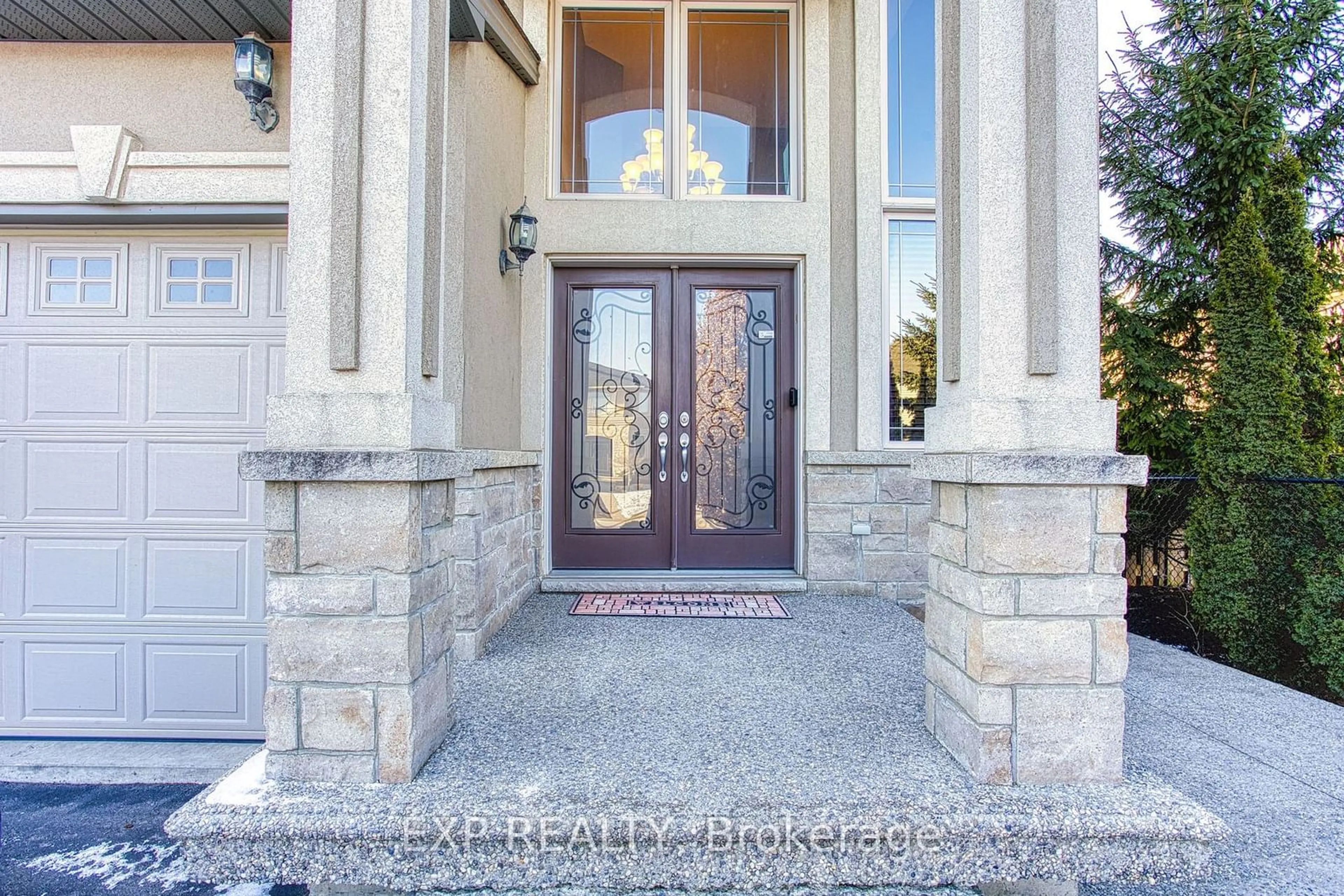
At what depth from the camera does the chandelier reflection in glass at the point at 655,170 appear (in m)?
4.26

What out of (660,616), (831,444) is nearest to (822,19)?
(831,444)

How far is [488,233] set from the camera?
3.37 metres

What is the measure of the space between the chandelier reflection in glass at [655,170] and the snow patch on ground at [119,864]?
398cm

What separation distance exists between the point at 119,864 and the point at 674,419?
322 centimetres

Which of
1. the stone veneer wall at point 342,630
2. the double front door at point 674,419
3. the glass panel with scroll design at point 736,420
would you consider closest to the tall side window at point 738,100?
the double front door at point 674,419

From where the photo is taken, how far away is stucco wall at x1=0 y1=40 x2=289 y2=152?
3.25 meters

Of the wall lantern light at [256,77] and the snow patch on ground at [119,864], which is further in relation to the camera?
the wall lantern light at [256,77]

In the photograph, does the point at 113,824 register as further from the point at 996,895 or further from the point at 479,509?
the point at 996,895

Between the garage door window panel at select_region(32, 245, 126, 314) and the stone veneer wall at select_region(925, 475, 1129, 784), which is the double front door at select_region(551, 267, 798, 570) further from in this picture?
the stone veneer wall at select_region(925, 475, 1129, 784)

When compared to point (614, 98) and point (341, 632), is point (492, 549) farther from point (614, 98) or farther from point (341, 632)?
point (614, 98)

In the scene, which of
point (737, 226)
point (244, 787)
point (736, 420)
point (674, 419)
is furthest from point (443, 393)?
point (737, 226)

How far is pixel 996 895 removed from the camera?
1.79 metres

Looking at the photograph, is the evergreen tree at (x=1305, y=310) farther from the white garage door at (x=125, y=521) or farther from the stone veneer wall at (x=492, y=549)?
the white garage door at (x=125, y=521)

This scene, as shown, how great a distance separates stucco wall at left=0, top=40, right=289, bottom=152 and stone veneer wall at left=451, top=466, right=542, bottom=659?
6.45ft
